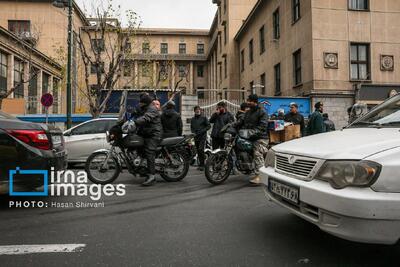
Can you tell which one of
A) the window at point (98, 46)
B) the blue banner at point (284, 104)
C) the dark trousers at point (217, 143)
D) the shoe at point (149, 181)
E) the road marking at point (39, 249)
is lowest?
the road marking at point (39, 249)

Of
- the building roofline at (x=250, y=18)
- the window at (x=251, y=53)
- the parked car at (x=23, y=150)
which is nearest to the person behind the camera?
the parked car at (x=23, y=150)

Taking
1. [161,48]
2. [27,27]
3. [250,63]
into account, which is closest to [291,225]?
[250,63]

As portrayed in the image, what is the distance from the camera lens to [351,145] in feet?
10.0

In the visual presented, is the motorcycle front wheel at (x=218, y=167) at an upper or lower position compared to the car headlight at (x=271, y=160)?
lower

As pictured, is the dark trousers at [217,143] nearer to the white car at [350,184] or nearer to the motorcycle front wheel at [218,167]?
the motorcycle front wheel at [218,167]

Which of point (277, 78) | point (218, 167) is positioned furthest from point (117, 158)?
→ point (277, 78)

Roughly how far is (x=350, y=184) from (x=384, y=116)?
153 centimetres

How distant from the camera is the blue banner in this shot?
16.8 metres

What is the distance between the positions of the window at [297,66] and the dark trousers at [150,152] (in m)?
13.5

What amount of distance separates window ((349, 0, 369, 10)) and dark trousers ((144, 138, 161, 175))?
1480cm

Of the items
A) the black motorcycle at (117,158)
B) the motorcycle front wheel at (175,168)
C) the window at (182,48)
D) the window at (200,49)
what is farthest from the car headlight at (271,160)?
the window at (182,48)

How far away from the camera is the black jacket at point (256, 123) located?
7.10 meters

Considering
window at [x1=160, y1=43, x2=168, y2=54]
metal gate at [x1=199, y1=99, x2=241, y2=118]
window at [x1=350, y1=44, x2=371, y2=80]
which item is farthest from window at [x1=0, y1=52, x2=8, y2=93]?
window at [x1=160, y1=43, x2=168, y2=54]

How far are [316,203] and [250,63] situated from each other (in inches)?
1072
